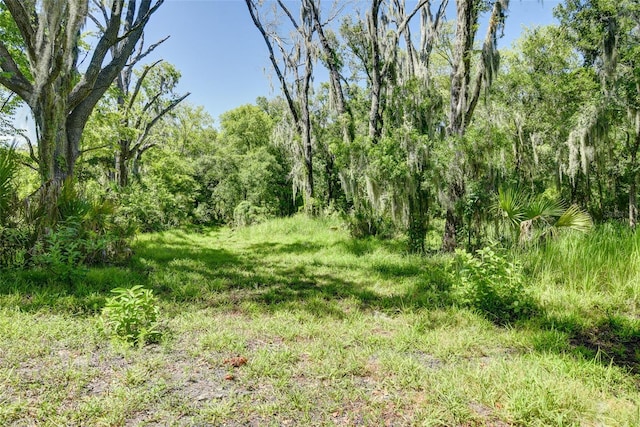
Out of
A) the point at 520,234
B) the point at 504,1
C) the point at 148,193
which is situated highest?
the point at 504,1

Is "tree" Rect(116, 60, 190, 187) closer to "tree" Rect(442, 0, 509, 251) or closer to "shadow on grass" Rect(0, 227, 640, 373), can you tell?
"shadow on grass" Rect(0, 227, 640, 373)

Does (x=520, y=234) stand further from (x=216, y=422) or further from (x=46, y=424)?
(x=46, y=424)

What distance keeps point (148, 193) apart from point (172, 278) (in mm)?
8428

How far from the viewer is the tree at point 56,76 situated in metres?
4.90

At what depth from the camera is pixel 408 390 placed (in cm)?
238

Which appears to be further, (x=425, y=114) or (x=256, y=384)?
(x=425, y=114)

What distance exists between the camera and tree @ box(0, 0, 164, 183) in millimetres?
4898

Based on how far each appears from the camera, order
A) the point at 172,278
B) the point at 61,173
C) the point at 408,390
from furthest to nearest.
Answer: the point at 61,173, the point at 172,278, the point at 408,390

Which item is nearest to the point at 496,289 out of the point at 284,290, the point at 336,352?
the point at 336,352

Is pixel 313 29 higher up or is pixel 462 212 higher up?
pixel 313 29

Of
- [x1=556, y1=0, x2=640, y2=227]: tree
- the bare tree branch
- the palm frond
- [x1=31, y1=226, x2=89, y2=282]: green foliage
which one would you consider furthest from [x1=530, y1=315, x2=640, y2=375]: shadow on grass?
the bare tree branch

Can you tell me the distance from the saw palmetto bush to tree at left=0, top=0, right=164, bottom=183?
7.09 metres

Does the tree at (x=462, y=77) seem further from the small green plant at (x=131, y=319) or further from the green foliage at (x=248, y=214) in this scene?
the green foliage at (x=248, y=214)

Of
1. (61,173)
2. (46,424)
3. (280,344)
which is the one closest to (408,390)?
(280,344)
